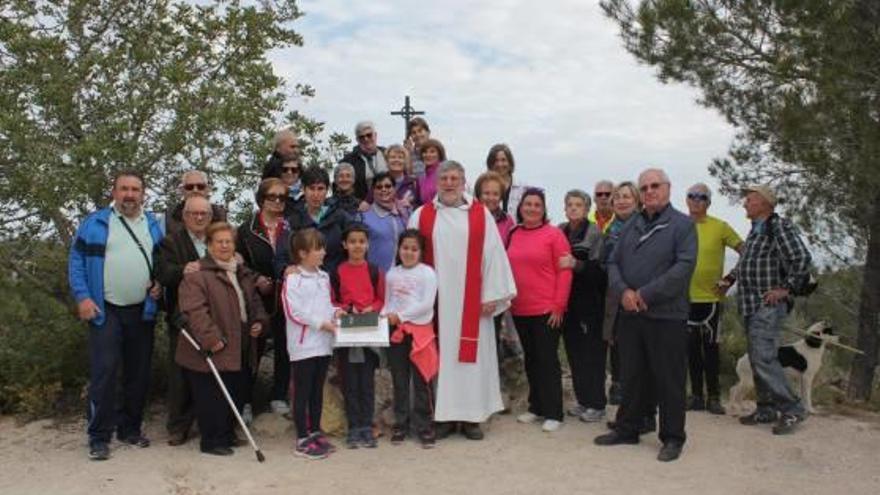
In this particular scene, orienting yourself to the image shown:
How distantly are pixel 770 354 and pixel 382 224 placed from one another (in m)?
3.05

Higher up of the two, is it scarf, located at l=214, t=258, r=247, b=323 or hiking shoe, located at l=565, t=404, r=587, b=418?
scarf, located at l=214, t=258, r=247, b=323

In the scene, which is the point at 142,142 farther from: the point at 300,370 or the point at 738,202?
the point at 738,202

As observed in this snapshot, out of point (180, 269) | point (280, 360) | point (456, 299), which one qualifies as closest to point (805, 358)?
point (456, 299)

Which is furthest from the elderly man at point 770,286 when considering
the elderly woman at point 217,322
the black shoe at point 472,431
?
the elderly woman at point 217,322

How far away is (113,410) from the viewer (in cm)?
607

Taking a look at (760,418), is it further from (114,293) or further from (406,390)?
(114,293)

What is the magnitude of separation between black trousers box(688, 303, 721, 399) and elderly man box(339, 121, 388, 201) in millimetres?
2780

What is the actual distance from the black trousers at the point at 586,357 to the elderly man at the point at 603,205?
40.3 inches

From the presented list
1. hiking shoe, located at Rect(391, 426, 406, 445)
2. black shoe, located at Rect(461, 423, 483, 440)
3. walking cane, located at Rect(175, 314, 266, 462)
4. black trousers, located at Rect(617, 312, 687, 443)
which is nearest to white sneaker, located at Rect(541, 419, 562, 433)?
black shoe, located at Rect(461, 423, 483, 440)

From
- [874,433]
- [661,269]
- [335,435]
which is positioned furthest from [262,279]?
[874,433]

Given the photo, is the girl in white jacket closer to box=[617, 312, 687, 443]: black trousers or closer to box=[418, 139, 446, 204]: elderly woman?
box=[418, 139, 446, 204]: elderly woman

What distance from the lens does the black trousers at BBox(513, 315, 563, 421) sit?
21.2 ft

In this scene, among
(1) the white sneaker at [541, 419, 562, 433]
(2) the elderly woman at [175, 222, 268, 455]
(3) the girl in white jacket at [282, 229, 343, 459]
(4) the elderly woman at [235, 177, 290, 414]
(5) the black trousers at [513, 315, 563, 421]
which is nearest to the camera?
(2) the elderly woman at [175, 222, 268, 455]

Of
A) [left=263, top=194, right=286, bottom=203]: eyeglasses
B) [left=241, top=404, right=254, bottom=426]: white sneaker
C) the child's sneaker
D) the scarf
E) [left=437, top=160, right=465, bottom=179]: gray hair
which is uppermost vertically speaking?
[left=437, top=160, right=465, bottom=179]: gray hair
